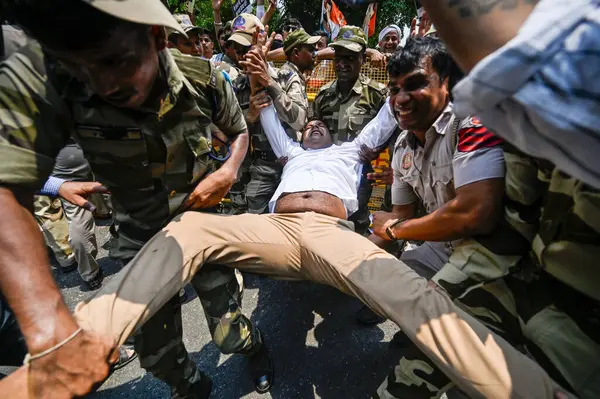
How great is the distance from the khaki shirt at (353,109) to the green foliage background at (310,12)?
8.53 meters

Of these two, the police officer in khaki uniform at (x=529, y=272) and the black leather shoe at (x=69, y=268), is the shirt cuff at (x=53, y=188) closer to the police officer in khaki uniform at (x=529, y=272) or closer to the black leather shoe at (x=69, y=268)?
the black leather shoe at (x=69, y=268)

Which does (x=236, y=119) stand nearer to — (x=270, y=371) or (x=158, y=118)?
(x=158, y=118)

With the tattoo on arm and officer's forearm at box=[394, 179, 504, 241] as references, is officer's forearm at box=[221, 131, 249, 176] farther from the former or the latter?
the tattoo on arm

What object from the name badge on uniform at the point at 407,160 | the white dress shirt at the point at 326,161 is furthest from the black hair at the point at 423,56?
the white dress shirt at the point at 326,161

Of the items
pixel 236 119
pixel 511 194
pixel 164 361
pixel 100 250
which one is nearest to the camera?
pixel 511 194

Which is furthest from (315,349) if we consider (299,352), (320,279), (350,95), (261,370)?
(350,95)

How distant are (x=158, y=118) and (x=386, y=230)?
1.45m

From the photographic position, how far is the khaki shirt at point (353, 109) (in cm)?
351

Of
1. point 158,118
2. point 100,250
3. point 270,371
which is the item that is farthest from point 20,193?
point 100,250

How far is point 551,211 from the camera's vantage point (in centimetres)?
110

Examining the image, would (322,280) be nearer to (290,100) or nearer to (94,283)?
(290,100)

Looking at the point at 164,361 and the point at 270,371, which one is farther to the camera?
the point at 270,371

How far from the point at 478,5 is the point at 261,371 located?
2.19 metres

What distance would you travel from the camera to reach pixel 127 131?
152 cm
